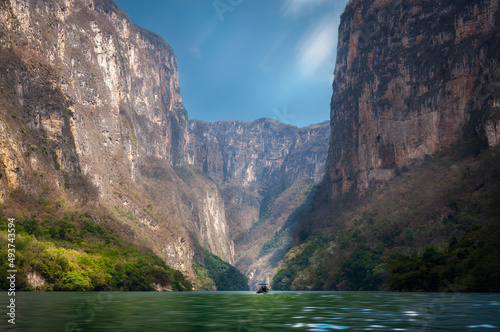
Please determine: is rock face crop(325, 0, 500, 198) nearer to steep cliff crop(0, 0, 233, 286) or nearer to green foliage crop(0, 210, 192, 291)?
green foliage crop(0, 210, 192, 291)

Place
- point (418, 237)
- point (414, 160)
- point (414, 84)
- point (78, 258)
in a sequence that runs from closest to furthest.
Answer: point (78, 258)
point (418, 237)
point (414, 160)
point (414, 84)

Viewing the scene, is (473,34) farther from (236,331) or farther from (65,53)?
(65,53)

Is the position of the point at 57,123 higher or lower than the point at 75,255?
higher

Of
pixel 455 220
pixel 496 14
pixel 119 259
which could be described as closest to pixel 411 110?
pixel 496 14

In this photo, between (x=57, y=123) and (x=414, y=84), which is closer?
(x=57, y=123)

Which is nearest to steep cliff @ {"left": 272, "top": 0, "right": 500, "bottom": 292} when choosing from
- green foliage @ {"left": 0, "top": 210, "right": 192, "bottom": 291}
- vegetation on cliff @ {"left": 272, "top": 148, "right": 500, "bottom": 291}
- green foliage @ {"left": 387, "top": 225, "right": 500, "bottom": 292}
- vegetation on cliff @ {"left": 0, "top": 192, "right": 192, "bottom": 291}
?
green foliage @ {"left": 387, "top": 225, "right": 500, "bottom": 292}

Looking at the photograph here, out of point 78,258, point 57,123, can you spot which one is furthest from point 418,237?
point 57,123

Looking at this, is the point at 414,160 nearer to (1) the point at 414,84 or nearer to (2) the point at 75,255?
(1) the point at 414,84
